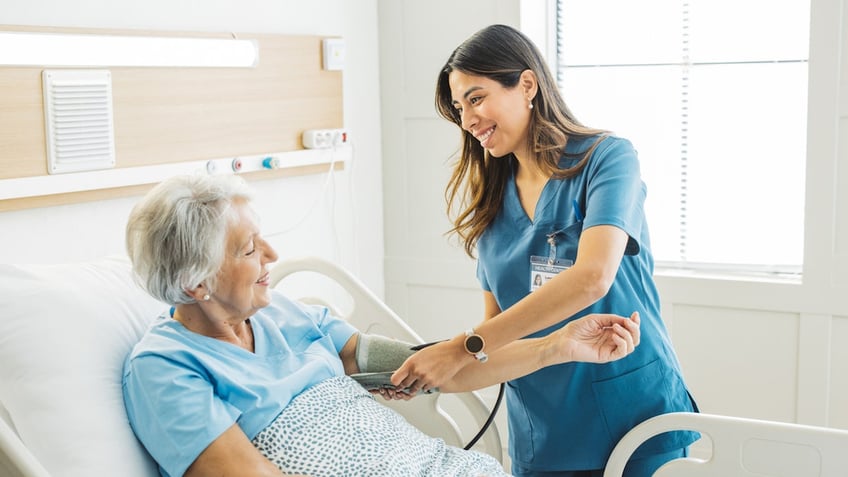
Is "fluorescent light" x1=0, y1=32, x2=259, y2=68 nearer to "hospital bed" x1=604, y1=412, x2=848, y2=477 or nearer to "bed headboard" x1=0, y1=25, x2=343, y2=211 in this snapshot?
"bed headboard" x1=0, y1=25, x2=343, y2=211

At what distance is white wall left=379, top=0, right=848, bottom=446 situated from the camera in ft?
8.69

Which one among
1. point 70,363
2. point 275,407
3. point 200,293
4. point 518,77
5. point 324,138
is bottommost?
point 275,407

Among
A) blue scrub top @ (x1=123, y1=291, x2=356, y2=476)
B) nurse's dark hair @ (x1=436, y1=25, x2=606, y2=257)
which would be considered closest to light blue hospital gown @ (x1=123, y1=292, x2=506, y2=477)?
blue scrub top @ (x1=123, y1=291, x2=356, y2=476)

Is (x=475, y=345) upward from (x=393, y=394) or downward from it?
upward

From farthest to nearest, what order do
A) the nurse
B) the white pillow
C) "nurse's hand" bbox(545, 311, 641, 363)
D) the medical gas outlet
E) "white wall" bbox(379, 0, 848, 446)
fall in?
the medical gas outlet, "white wall" bbox(379, 0, 848, 446), the nurse, "nurse's hand" bbox(545, 311, 641, 363), the white pillow

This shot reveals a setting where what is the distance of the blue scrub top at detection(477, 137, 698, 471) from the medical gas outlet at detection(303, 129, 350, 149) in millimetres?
989

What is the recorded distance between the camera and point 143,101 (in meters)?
2.28

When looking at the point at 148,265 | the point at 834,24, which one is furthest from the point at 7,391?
the point at 834,24

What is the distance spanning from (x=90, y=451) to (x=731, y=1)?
233 cm

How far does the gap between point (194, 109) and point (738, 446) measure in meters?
1.55

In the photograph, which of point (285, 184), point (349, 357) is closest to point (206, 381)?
point (349, 357)

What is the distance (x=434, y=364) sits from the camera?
186 cm

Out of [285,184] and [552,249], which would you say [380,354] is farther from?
[285,184]

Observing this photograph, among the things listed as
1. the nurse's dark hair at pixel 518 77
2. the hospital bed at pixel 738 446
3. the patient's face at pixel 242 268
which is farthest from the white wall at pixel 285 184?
the hospital bed at pixel 738 446
